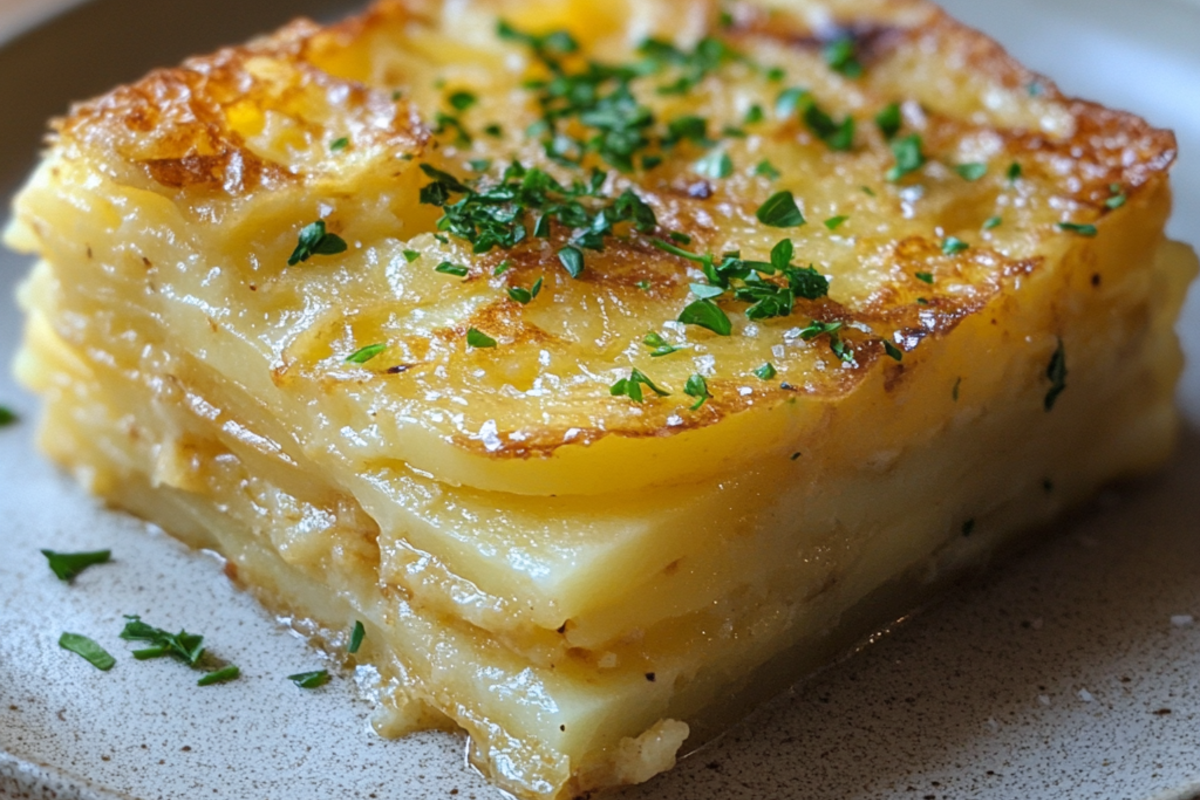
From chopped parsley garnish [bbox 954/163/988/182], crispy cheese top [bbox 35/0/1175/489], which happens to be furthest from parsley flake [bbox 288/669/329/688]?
chopped parsley garnish [bbox 954/163/988/182]

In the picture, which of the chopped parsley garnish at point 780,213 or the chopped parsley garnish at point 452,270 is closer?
the chopped parsley garnish at point 452,270

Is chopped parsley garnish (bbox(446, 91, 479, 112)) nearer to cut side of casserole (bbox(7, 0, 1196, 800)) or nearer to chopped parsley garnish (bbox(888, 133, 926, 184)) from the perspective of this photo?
cut side of casserole (bbox(7, 0, 1196, 800))

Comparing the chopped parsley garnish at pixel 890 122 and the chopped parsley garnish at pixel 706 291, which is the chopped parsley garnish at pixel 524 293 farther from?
the chopped parsley garnish at pixel 890 122

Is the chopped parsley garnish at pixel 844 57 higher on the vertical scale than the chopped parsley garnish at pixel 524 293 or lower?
higher

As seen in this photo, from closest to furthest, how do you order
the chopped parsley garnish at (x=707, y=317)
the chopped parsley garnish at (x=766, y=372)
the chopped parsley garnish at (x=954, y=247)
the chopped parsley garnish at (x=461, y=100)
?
1. the chopped parsley garnish at (x=766, y=372)
2. the chopped parsley garnish at (x=707, y=317)
3. the chopped parsley garnish at (x=954, y=247)
4. the chopped parsley garnish at (x=461, y=100)

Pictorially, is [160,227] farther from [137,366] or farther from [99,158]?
[137,366]

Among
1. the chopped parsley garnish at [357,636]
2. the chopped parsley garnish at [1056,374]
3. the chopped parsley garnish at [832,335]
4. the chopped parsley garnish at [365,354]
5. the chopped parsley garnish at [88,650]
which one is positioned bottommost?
the chopped parsley garnish at [88,650]

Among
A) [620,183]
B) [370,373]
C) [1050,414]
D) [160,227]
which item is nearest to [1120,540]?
[1050,414]

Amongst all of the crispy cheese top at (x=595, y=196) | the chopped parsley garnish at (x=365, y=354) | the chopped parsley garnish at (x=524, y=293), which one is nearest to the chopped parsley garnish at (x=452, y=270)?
the crispy cheese top at (x=595, y=196)
